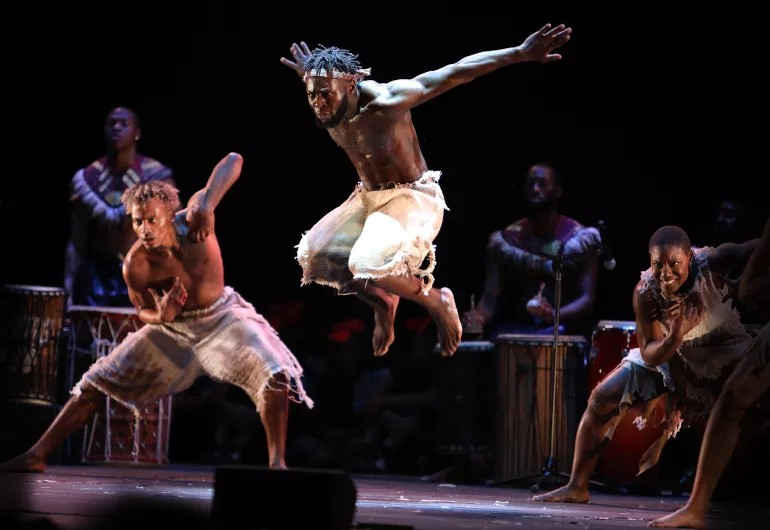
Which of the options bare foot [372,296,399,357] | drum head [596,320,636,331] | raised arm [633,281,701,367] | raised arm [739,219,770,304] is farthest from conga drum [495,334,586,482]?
raised arm [739,219,770,304]

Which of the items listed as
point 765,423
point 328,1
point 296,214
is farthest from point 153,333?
point 765,423

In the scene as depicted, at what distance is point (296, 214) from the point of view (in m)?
8.36

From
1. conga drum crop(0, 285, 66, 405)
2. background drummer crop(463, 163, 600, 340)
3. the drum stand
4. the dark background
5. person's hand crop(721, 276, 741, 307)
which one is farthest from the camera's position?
the dark background

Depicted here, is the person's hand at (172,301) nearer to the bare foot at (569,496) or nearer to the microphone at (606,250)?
the bare foot at (569,496)

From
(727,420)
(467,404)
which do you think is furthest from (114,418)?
(727,420)

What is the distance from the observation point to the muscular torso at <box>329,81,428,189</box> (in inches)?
223

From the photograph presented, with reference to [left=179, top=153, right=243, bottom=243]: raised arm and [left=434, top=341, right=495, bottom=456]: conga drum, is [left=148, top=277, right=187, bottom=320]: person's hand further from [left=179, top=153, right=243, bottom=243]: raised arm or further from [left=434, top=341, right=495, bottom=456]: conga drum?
[left=434, top=341, right=495, bottom=456]: conga drum

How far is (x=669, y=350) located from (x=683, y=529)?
1.00 meters

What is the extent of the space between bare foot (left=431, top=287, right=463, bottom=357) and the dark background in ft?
6.22

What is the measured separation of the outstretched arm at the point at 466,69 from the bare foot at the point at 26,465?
2.40 m

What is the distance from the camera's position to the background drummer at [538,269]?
725cm

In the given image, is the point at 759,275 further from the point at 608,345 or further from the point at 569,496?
the point at 608,345

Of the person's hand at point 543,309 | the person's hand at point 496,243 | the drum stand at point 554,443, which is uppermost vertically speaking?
the person's hand at point 496,243

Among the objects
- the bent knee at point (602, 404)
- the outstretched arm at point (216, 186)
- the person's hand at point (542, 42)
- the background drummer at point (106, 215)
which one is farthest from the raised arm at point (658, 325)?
the background drummer at point (106, 215)
